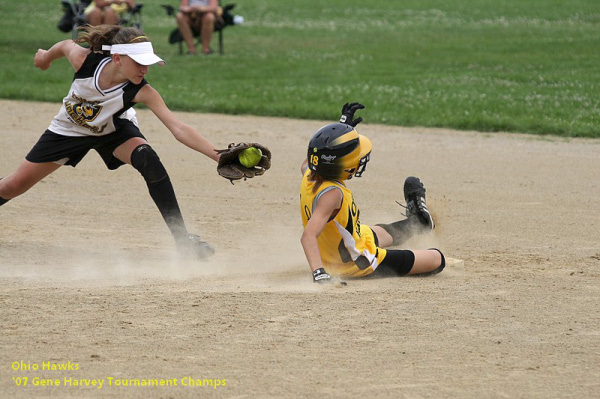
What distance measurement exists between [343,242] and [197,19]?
13.8 metres

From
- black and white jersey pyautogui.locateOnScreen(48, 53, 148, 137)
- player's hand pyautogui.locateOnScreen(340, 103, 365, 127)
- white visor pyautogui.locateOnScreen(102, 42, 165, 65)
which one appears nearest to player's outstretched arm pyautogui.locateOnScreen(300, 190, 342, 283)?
player's hand pyautogui.locateOnScreen(340, 103, 365, 127)

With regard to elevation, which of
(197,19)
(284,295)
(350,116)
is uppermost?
(350,116)

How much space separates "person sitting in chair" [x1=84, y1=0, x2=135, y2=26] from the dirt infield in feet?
26.9

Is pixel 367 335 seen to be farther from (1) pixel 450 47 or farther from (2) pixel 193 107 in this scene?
(1) pixel 450 47

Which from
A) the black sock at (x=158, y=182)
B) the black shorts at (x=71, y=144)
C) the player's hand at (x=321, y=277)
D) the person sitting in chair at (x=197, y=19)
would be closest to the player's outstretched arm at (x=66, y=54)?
the black shorts at (x=71, y=144)

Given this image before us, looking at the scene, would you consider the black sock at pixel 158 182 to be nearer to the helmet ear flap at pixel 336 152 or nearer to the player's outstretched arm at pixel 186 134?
the player's outstretched arm at pixel 186 134

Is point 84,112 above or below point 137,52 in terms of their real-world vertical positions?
below

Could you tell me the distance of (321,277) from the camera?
19.3ft

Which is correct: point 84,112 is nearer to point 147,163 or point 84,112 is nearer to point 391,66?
point 147,163

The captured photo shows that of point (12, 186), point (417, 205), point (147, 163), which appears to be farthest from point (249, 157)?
point (12, 186)

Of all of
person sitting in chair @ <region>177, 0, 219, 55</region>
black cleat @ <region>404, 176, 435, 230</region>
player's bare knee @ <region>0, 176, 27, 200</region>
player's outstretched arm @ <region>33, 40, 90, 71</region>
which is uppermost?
player's outstretched arm @ <region>33, 40, 90, 71</region>

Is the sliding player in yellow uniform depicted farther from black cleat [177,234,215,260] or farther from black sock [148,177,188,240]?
black sock [148,177,188,240]

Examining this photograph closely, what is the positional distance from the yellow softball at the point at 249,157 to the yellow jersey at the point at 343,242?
0.41m

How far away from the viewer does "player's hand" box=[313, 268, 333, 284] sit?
5.88m
